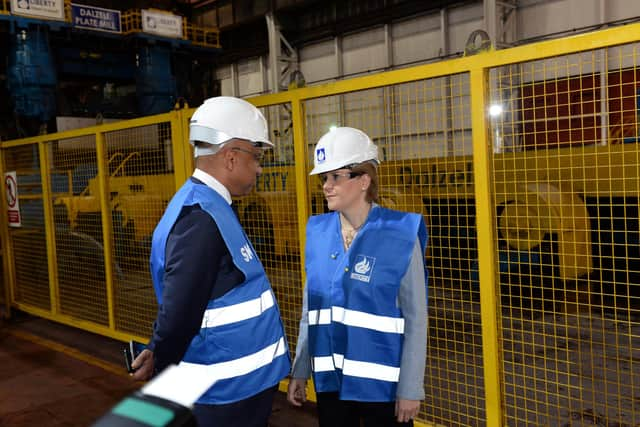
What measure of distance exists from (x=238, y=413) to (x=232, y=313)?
0.40 metres

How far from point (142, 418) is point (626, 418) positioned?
13.8 ft

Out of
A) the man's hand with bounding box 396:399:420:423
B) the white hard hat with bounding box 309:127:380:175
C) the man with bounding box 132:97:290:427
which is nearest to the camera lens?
the man with bounding box 132:97:290:427

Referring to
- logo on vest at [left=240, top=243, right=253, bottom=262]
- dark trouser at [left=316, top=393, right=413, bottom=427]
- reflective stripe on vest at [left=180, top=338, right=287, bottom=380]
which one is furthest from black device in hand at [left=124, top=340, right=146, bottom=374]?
dark trouser at [left=316, top=393, right=413, bottom=427]

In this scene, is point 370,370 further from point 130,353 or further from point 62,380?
point 62,380

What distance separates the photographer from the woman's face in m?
2.28

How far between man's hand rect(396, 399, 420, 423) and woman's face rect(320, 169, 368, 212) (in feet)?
2.75

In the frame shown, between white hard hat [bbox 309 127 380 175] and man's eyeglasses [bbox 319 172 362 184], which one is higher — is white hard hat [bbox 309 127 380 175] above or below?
above

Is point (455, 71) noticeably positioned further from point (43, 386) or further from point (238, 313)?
point (43, 386)

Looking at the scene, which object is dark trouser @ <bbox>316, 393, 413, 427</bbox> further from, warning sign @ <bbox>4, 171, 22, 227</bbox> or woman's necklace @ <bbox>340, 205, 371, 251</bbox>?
warning sign @ <bbox>4, 171, 22, 227</bbox>

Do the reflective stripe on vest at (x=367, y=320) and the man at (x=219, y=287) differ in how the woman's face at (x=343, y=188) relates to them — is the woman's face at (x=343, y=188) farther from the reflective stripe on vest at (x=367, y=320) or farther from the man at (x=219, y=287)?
the reflective stripe on vest at (x=367, y=320)

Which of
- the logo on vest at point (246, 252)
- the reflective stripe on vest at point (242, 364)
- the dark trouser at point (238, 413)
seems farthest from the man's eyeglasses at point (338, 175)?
the dark trouser at point (238, 413)

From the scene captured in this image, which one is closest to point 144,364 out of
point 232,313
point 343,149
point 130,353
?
point 130,353

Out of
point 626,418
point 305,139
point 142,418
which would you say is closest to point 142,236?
point 305,139

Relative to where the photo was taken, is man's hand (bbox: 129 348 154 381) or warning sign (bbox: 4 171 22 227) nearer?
man's hand (bbox: 129 348 154 381)
